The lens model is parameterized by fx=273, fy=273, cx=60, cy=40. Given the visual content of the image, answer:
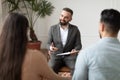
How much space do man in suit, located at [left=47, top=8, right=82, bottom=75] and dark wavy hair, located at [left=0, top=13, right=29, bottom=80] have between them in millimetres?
2204

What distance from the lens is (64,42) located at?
4.17m

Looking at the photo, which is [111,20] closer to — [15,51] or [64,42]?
[15,51]

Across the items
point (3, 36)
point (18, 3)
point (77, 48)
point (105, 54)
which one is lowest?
point (77, 48)

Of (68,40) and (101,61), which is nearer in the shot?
(101,61)

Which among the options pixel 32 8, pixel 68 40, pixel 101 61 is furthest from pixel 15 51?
pixel 32 8

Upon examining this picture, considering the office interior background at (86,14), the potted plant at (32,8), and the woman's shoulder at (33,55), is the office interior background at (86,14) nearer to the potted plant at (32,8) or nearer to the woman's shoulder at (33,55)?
the potted plant at (32,8)

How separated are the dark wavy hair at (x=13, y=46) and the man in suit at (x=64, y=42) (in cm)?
220

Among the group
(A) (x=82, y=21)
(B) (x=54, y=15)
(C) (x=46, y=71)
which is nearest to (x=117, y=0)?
(A) (x=82, y=21)

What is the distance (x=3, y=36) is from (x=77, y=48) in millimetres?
2359

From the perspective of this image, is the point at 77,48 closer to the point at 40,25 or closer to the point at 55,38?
the point at 55,38

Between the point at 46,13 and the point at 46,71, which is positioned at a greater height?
the point at 46,13

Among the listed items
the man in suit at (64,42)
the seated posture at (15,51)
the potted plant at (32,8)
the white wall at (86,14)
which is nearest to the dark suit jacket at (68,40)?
the man in suit at (64,42)

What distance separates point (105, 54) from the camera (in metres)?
1.75

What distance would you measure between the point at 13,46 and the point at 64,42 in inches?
95.2
